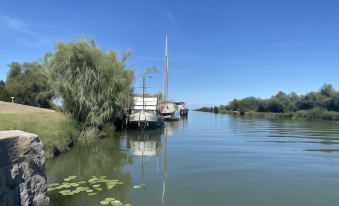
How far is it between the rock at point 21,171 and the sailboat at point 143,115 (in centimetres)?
1878

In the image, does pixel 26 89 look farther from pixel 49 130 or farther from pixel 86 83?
pixel 49 130

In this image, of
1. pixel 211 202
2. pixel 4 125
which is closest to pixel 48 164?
pixel 4 125

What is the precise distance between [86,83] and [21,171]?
15.0 metres

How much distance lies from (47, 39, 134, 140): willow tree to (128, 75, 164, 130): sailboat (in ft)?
11.3

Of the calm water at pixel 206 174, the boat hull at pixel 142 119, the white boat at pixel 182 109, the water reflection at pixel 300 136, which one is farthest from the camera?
the white boat at pixel 182 109

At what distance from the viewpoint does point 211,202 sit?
6914 mm

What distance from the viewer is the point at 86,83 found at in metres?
19.7

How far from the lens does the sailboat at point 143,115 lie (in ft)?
81.9

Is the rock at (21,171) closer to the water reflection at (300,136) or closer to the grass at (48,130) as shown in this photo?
the grass at (48,130)

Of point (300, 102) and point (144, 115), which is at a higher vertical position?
point (300, 102)

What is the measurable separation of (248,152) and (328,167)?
406 cm

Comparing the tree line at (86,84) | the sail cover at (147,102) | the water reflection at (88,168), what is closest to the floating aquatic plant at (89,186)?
the water reflection at (88,168)

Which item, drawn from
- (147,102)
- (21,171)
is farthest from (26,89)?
(21,171)

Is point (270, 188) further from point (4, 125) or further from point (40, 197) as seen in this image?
point (4, 125)
